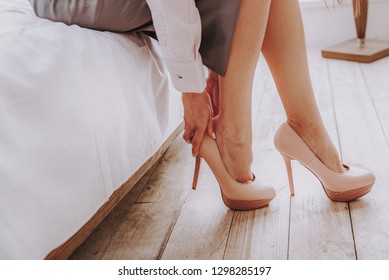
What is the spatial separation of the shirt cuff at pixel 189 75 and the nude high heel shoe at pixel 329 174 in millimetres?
240

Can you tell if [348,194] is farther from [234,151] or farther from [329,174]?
[234,151]

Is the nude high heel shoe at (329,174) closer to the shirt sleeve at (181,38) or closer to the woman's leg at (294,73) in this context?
the woman's leg at (294,73)

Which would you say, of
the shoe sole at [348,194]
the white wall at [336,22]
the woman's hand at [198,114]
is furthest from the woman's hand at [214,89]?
the white wall at [336,22]

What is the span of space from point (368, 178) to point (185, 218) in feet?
1.33

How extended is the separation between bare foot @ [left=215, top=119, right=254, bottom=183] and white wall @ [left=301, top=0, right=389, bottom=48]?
167 cm

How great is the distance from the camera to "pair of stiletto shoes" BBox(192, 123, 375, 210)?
3.84ft

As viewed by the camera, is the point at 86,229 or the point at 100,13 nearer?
the point at 86,229

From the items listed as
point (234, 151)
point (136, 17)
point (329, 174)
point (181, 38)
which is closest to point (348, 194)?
point (329, 174)

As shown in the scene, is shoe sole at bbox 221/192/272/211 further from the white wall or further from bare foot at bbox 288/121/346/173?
the white wall

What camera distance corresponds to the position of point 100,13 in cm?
116

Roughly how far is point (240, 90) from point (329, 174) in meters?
0.28

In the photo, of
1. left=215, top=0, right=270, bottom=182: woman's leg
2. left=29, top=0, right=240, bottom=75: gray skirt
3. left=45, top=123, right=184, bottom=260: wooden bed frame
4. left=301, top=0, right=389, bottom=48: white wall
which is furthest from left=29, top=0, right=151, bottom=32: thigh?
left=301, top=0, right=389, bottom=48: white wall
